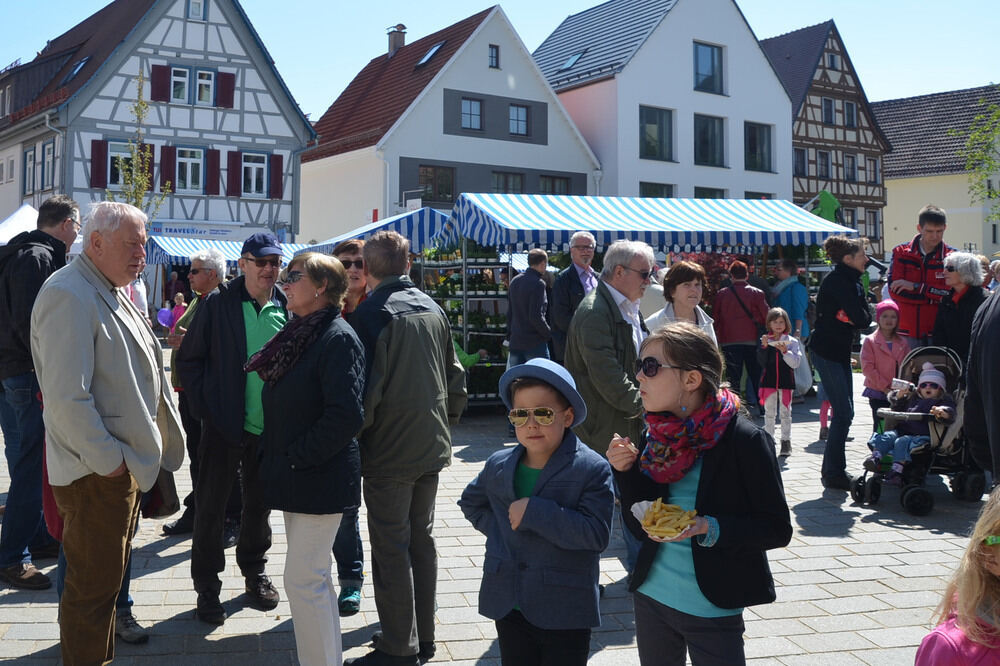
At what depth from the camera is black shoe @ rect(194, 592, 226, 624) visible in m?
5.00

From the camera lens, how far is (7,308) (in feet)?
18.7

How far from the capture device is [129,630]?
470 centimetres

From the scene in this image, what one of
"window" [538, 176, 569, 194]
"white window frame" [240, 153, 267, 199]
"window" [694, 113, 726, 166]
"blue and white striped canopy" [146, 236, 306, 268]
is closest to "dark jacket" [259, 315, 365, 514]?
"blue and white striped canopy" [146, 236, 306, 268]

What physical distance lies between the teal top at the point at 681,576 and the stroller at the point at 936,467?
16.8 ft

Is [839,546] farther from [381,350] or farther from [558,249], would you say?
[558,249]

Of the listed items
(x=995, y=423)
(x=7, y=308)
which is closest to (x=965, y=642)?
(x=995, y=423)

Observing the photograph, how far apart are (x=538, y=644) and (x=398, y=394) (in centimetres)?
148

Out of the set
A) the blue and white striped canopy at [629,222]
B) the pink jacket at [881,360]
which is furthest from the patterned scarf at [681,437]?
the blue and white striped canopy at [629,222]

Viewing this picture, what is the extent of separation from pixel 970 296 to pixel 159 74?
29203 millimetres

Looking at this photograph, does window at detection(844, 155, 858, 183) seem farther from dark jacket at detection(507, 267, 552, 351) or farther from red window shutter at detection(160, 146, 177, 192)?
dark jacket at detection(507, 267, 552, 351)

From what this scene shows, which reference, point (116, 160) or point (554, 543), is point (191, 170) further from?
point (554, 543)

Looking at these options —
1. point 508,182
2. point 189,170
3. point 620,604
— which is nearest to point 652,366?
point 620,604

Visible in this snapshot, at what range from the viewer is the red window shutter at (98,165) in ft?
103

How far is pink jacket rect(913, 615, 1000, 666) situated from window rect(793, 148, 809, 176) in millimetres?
44881
